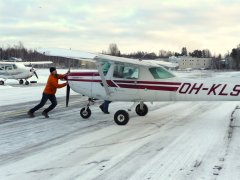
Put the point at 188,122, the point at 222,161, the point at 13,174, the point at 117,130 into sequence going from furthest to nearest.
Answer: the point at 188,122
the point at 117,130
the point at 222,161
the point at 13,174

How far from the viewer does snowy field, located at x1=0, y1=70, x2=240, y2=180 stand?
6090 millimetres

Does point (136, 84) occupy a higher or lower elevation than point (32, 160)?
higher

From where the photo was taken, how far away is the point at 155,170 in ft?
20.3

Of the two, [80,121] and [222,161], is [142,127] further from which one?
[222,161]

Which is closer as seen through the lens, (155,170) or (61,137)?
(155,170)

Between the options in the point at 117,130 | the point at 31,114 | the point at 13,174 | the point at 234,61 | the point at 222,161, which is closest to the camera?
the point at 13,174

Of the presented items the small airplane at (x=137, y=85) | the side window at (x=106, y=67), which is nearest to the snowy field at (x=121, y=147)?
the small airplane at (x=137, y=85)

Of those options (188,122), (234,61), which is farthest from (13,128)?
(234,61)

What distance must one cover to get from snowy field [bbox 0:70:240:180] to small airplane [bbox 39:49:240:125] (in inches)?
30.0

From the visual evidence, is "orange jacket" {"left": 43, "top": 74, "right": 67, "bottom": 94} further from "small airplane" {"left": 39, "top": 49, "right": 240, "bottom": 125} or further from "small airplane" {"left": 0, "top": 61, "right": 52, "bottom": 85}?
"small airplane" {"left": 0, "top": 61, "right": 52, "bottom": 85}

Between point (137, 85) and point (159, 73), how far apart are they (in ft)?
2.66

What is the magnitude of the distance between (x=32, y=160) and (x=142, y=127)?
14.1ft

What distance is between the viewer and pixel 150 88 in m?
11.5

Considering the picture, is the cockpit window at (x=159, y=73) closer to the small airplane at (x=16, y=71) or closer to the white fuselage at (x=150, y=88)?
the white fuselage at (x=150, y=88)
